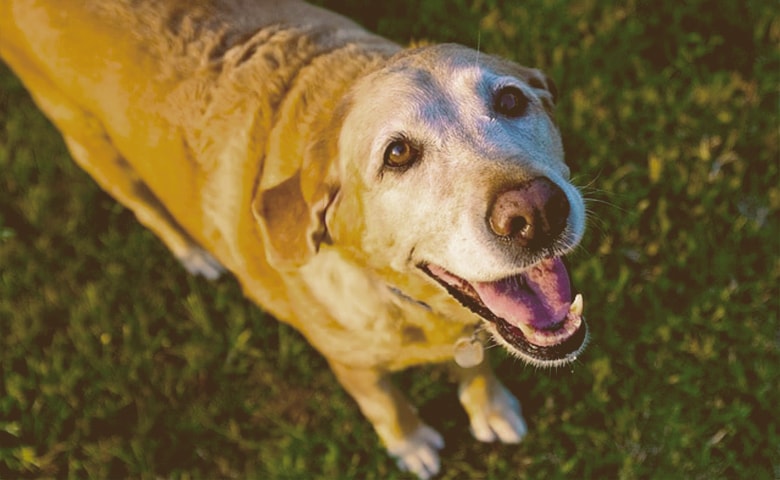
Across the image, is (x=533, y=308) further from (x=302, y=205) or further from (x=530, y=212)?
Result: (x=302, y=205)

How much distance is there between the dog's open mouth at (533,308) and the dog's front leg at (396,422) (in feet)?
2.56

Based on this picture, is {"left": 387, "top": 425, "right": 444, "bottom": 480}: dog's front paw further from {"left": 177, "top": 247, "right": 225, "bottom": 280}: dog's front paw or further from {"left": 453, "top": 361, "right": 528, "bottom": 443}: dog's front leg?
{"left": 177, "top": 247, "right": 225, "bottom": 280}: dog's front paw

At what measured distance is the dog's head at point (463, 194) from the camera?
2119mm

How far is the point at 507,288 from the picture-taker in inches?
93.4

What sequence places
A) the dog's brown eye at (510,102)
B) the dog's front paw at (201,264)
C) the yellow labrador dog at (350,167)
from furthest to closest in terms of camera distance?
the dog's front paw at (201,264), the dog's brown eye at (510,102), the yellow labrador dog at (350,167)

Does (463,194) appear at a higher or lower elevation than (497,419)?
higher

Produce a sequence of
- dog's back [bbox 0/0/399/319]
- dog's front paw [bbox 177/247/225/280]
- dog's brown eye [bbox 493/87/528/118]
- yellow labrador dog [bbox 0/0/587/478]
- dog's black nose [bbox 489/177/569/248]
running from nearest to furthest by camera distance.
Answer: dog's black nose [bbox 489/177/569/248] < yellow labrador dog [bbox 0/0/587/478] < dog's brown eye [bbox 493/87/528/118] < dog's back [bbox 0/0/399/319] < dog's front paw [bbox 177/247/225/280]

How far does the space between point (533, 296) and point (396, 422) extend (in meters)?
1.07

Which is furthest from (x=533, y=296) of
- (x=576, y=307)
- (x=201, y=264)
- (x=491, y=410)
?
(x=201, y=264)

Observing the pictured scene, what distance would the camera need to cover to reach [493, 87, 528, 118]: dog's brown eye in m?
2.31

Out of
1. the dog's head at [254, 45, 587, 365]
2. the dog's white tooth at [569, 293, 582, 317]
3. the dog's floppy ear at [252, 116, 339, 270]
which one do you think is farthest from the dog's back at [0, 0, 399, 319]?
the dog's white tooth at [569, 293, 582, 317]

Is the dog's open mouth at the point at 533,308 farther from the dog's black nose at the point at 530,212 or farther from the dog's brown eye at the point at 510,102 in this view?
the dog's brown eye at the point at 510,102

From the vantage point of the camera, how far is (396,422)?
10.5 feet

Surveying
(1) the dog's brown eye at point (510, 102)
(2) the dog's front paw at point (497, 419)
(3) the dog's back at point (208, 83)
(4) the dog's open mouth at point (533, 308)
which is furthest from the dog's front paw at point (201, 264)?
(1) the dog's brown eye at point (510, 102)
